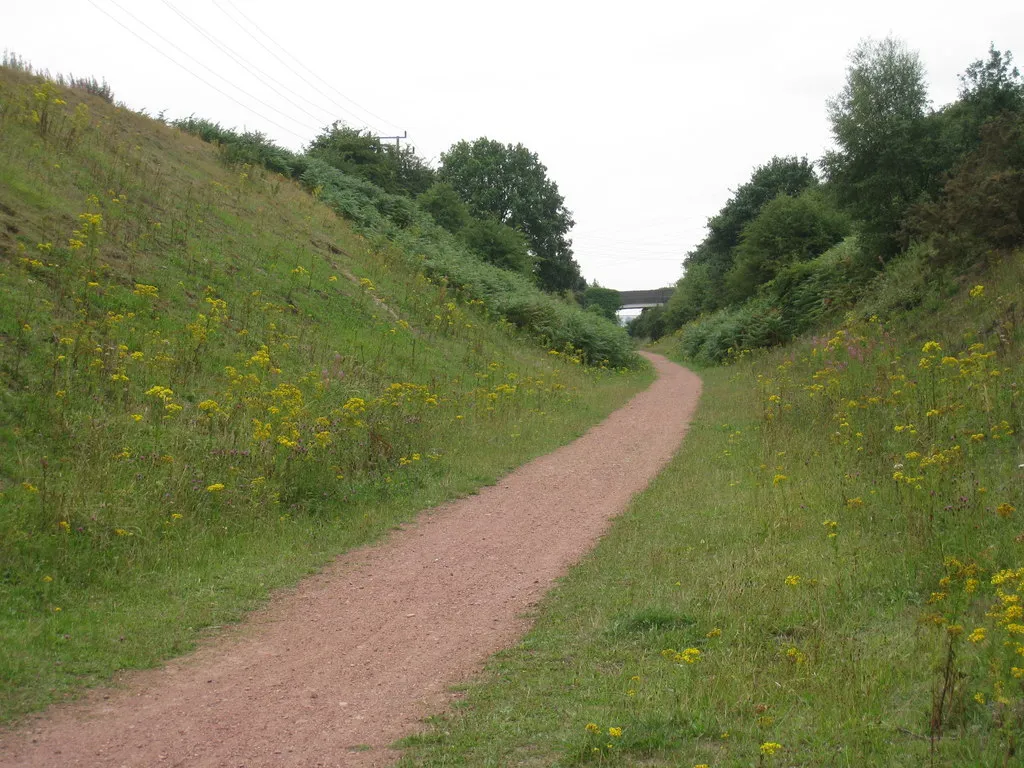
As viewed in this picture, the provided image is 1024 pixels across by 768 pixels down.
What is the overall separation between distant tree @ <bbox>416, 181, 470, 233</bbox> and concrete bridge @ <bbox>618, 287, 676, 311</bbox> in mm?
81911

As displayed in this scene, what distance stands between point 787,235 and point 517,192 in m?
25.1

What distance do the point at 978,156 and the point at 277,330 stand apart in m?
13.7

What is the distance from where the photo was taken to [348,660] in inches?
209

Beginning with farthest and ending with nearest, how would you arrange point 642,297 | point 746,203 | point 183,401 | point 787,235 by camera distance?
point 642,297 → point 746,203 → point 787,235 → point 183,401

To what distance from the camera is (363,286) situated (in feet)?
64.6

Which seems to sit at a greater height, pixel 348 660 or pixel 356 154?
pixel 356 154

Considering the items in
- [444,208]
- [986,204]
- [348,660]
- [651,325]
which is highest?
[444,208]

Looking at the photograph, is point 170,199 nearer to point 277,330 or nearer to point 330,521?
point 277,330

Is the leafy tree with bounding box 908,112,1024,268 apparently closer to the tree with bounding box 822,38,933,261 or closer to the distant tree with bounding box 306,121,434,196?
the tree with bounding box 822,38,933,261

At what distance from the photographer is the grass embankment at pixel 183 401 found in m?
6.23

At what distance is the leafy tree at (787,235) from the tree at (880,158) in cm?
1039

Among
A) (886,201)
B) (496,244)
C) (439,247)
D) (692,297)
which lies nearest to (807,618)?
(886,201)

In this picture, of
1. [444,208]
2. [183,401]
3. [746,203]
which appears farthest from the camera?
[746,203]

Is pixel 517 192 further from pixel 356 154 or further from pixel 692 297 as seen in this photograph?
pixel 356 154
